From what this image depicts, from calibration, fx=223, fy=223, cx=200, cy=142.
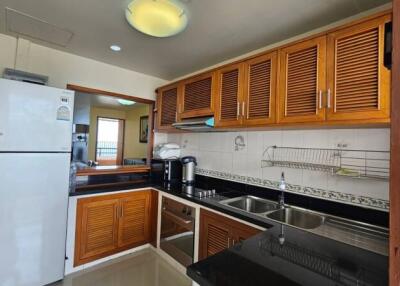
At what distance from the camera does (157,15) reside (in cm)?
140

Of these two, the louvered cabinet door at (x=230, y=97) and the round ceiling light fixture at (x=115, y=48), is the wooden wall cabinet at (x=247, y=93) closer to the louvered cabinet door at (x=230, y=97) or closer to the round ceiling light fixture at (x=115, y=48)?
the louvered cabinet door at (x=230, y=97)

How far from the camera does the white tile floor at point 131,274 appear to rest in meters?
2.07

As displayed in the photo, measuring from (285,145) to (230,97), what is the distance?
660mm

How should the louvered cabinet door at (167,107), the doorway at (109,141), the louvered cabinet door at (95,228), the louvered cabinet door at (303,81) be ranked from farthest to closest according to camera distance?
the doorway at (109,141), the louvered cabinet door at (167,107), the louvered cabinet door at (95,228), the louvered cabinet door at (303,81)

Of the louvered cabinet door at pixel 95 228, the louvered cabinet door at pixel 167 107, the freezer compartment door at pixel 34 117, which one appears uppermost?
the louvered cabinet door at pixel 167 107

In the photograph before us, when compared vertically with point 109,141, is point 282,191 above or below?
below

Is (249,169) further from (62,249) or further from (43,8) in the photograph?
(43,8)

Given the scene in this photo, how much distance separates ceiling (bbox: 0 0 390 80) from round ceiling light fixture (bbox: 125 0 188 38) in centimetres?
13

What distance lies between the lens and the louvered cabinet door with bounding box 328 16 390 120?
4.06 ft

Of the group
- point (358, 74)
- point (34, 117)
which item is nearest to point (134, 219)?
point (34, 117)

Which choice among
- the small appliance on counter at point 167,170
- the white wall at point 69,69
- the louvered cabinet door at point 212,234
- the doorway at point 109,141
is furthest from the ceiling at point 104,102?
the louvered cabinet door at point 212,234

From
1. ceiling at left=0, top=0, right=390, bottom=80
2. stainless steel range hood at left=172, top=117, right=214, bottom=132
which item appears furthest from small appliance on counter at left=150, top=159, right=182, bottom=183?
ceiling at left=0, top=0, right=390, bottom=80

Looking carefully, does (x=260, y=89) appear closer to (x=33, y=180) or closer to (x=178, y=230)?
(x=178, y=230)

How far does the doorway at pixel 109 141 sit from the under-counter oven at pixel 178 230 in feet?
10.6
